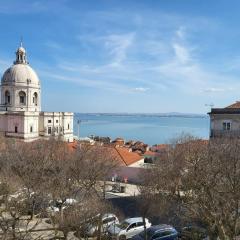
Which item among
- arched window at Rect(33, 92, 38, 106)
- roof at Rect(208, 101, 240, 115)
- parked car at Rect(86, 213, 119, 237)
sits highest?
arched window at Rect(33, 92, 38, 106)

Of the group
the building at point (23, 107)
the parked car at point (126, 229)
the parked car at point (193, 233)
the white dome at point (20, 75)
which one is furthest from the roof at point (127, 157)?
the parked car at point (193, 233)

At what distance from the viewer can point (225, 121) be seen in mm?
41156

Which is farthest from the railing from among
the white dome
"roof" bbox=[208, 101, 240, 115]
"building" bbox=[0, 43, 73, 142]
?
the white dome

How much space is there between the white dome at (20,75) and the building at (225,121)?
39015 mm

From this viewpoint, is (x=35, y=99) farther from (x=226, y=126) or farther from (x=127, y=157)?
(x=226, y=126)

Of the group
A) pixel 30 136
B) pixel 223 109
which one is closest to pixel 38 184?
pixel 223 109

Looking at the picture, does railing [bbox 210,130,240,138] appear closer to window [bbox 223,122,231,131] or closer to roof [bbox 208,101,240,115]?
window [bbox 223,122,231,131]

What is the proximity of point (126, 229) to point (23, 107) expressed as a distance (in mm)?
49340

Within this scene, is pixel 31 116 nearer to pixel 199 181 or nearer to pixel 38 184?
pixel 38 184

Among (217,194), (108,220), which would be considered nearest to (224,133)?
(108,220)

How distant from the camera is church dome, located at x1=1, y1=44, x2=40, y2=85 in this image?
7169 centimetres

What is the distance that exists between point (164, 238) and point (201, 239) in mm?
2647

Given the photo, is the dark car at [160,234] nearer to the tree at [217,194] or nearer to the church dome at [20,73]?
the tree at [217,194]

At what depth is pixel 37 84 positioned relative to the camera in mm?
73625
